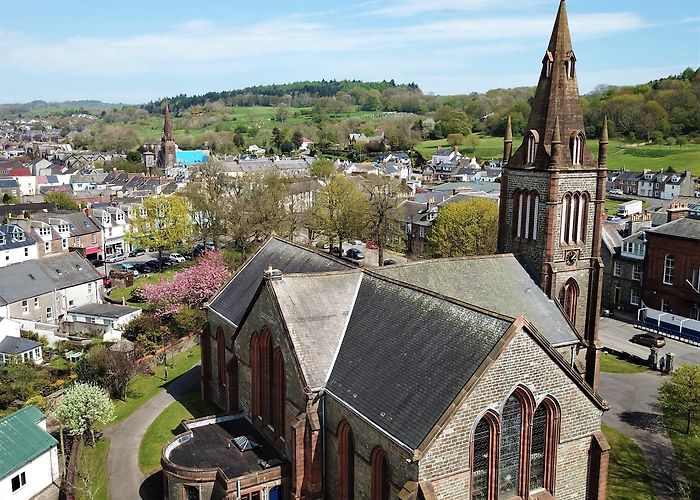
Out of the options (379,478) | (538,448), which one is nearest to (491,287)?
(538,448)

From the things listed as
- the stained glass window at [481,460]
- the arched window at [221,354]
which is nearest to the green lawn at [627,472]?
the stained glass window at [481,460]

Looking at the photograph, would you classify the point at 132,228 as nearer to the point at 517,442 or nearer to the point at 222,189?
the point at 222,189

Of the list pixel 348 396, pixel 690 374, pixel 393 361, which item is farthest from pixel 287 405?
pixel 690 374

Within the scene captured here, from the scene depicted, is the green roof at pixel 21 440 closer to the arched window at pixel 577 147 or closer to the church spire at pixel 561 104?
the church spire at pixel 561 104

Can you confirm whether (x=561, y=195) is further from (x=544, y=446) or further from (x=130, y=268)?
(x=130, y=268)

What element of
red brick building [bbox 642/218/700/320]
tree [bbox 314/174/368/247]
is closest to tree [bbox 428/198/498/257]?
red brick building [bbox 642/218/700/320]

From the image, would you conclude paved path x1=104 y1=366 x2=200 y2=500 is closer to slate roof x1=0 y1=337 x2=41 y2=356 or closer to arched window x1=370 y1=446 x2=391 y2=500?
slate roof x1=0 y1=337 x2=41 y2=356

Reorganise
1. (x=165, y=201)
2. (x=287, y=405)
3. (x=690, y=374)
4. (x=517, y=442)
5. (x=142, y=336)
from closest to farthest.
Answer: (x=517, y=442) < (x=287, y=405) < (x=690, y=374) < (x=142, y=336) < (x=165, y=201)
